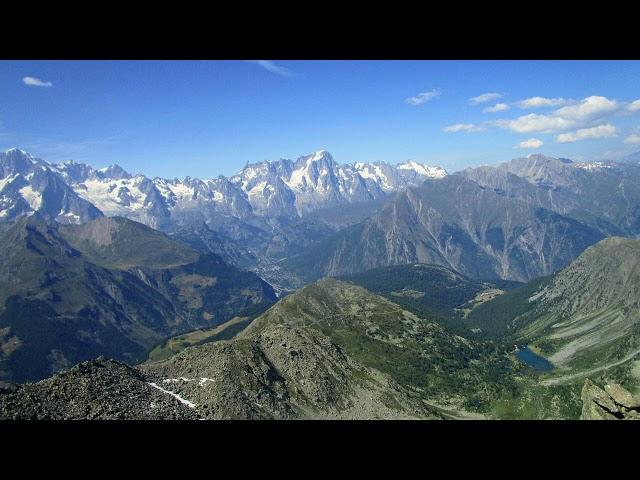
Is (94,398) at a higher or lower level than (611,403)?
higher

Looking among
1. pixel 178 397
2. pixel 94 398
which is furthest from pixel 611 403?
pixel 94 398

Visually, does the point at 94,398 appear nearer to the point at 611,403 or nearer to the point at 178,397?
the point at 178,397

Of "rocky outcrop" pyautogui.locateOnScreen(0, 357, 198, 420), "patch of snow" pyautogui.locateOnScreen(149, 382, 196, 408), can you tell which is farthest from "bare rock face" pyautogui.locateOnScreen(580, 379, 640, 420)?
"patch of snow" pyautogui.locateOnScreen(149, 382, 196, 408)

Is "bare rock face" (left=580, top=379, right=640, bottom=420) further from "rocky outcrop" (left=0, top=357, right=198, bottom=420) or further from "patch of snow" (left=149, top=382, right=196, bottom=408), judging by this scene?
"patch of snow" (left=149, top=382, right=196, bottom=408)

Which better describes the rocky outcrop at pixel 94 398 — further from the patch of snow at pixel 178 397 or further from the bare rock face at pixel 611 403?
the bare rock face at pixel 611 403

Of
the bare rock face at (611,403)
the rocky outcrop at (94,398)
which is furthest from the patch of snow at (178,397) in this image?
the bare rock face at (611,403)

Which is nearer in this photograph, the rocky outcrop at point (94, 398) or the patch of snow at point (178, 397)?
the rocky outcrop at point (94, 398)

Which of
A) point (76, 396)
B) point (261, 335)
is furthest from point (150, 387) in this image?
point (261, 335)
